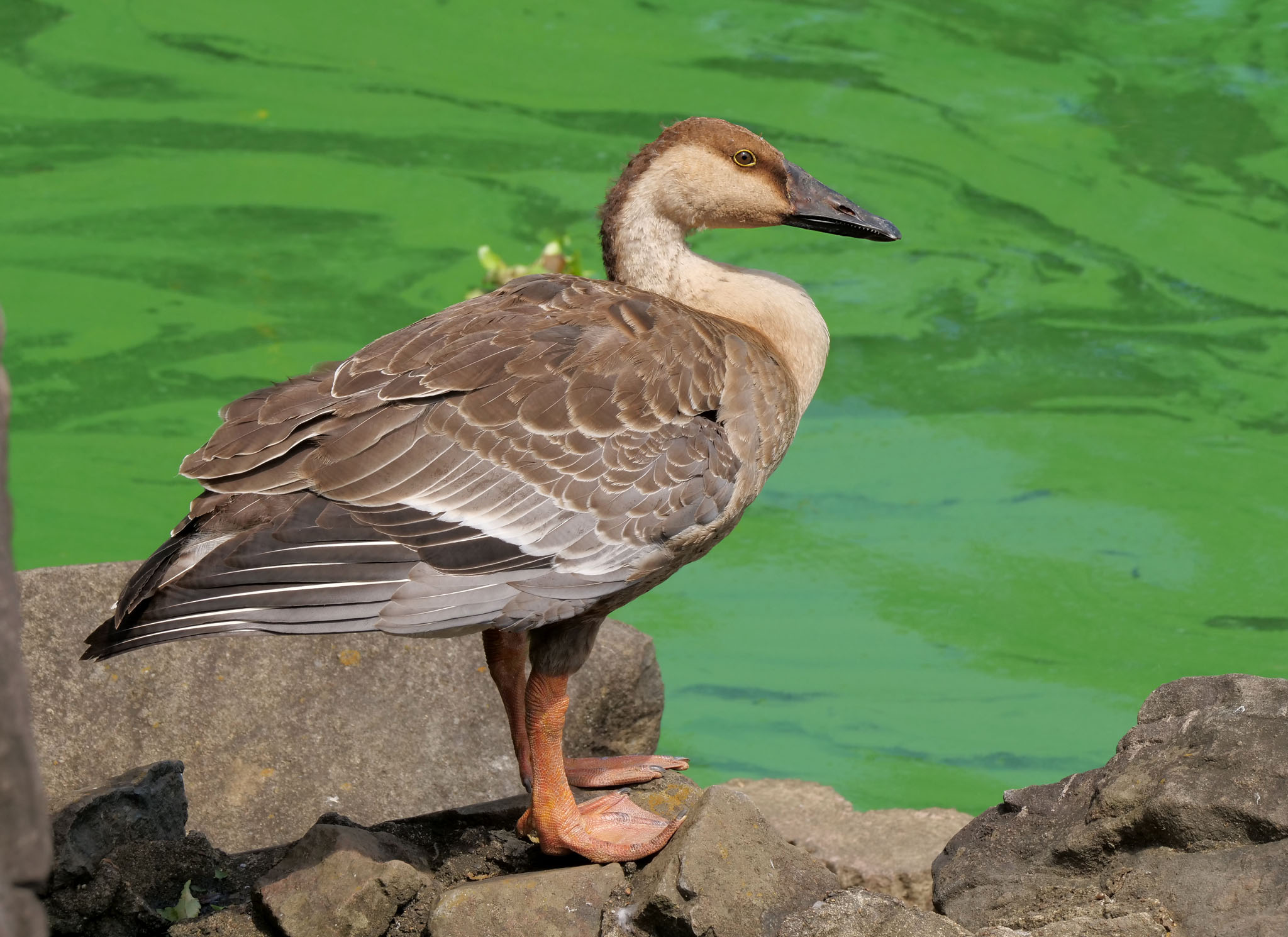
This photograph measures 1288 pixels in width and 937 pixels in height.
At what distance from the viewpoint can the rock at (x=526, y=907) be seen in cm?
363

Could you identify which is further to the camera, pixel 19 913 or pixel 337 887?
pixel 337 887

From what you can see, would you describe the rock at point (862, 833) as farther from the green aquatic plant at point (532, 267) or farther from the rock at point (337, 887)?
the green aquatic plant at point (532, 267)

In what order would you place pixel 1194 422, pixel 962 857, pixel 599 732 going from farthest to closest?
pixel 1194 422 → pixel 599 732 → pixel 962 857

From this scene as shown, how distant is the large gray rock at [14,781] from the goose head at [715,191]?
3.09 meters

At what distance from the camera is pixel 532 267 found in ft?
28.6

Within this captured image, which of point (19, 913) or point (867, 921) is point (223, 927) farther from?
point (19, 913)


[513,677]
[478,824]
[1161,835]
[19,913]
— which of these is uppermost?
[19,913]

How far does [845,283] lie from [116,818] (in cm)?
747

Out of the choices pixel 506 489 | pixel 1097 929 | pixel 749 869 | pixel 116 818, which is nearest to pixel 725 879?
pixel 749 869

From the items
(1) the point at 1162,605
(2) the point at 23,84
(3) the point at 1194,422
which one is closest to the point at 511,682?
(1) the point at 1162,605

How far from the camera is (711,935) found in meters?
3.46

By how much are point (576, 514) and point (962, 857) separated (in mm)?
1474

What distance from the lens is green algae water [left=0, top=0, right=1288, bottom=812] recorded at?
24.8ft

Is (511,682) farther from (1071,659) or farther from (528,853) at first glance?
(1071,659)
